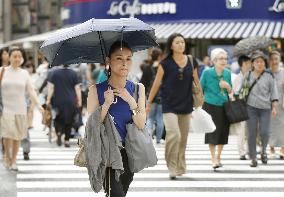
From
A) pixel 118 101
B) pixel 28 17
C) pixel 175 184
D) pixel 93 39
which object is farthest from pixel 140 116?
pixel 28 17

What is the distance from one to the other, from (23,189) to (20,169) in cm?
213

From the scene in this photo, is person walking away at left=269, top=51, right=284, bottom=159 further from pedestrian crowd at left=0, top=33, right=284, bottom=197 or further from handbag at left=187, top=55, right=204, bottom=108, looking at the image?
handbag at left=187, top=55, right=204, bottom=108

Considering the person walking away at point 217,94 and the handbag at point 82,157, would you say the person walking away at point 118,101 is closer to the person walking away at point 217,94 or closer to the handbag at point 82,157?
the handbag at point 82,157

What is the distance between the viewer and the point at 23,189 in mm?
9719

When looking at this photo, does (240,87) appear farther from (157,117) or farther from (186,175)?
(157,117)

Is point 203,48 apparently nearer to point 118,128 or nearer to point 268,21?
point 268,21

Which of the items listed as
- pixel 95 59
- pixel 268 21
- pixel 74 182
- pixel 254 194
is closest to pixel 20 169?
pixel 74 182

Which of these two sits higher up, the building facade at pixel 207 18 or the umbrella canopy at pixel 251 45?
the umbrella canopy at pixel 251 45

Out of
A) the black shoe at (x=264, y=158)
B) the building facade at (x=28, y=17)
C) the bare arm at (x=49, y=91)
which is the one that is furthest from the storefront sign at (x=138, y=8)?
the building facade at (x=28, y=17)

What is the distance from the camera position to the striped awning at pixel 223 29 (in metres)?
28.1

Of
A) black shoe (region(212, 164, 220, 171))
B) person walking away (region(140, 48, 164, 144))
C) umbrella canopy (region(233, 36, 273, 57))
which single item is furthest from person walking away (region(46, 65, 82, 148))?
black shoe (region(212, 164, 220, 171))

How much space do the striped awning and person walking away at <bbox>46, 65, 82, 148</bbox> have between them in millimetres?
12765

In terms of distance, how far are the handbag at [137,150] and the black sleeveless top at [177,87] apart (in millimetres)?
4258

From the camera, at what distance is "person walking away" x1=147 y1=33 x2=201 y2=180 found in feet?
34.0
